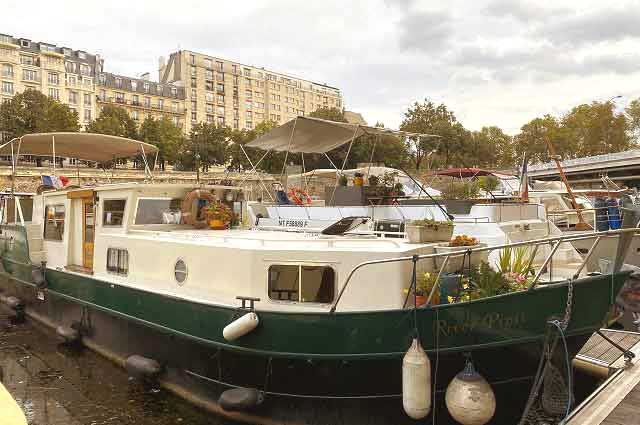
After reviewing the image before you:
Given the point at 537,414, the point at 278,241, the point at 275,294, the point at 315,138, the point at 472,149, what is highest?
the point at 472,149

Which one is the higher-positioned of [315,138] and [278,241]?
[315,138]

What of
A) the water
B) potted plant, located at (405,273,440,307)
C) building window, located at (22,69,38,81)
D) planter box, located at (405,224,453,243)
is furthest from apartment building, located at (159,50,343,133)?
potted plant, located at (405,273,440,307)

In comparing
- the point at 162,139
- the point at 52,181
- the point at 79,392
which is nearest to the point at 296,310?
the point at 79,392

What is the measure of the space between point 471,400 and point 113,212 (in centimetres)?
737

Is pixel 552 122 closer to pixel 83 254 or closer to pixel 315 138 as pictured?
pixel 315 138

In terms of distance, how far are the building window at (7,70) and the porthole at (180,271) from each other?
74.6 m

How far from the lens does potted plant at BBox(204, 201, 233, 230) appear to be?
32.9 ft

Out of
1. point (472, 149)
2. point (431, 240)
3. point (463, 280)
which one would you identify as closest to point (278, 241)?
point (431, 240)

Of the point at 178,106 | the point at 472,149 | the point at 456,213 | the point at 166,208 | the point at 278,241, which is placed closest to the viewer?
the point at 278,241

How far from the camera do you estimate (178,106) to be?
8931 centimetres

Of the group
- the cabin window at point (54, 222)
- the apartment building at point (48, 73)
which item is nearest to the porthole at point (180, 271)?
the cabin window at point (54, 222)

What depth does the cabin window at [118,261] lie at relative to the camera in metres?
9.16

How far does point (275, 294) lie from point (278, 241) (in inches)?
36.2

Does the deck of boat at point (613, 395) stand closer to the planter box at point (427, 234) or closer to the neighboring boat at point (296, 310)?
the neighboring boat at point (296, 310)
